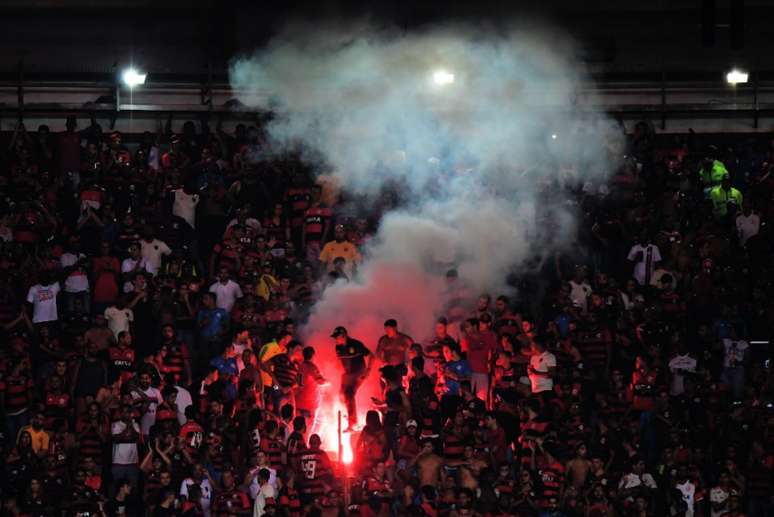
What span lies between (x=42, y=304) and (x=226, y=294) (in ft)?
7.05

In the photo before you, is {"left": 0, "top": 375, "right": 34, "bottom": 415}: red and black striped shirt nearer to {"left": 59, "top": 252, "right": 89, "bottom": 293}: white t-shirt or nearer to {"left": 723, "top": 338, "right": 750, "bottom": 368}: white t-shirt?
{"left": 59, "top": 252, "right": 89, "bottom": 293}: white t-shirt

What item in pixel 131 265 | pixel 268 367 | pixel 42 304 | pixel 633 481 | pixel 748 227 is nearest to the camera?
pixel 633 481

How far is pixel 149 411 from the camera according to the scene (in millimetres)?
18609

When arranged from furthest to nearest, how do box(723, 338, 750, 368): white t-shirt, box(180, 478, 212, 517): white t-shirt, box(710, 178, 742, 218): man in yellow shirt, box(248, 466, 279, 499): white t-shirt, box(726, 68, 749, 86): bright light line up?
box(726, 68, 749, 86): bright light → box(710, 178, 742, 218): man in yellow shirt → box(723, 338, 750, 368): white t-shirt → box(248, 466, 279, 499): white t-shirt → box(180, 478, 212, 517): white t-shirt

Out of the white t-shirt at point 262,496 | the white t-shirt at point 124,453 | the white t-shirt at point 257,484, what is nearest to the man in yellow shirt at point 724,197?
the white t-shirt at point 257,484

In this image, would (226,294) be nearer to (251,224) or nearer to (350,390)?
(251,224)

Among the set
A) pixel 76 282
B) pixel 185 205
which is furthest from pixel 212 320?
pixel 185 205

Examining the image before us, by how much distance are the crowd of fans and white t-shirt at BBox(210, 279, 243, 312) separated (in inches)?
1.3

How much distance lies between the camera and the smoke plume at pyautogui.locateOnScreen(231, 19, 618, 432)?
22031 mm

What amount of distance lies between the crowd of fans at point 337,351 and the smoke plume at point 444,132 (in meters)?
0.44

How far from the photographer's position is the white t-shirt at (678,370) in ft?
64.8

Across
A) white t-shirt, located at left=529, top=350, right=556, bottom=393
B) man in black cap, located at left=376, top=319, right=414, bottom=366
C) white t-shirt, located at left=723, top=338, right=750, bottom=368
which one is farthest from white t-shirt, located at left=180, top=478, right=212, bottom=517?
white t-shirt, located at left=723, top=338, right=750, bottom=368

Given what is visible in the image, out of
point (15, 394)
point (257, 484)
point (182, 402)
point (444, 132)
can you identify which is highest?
point (444, 132)

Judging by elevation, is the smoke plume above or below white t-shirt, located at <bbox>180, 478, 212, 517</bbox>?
above
